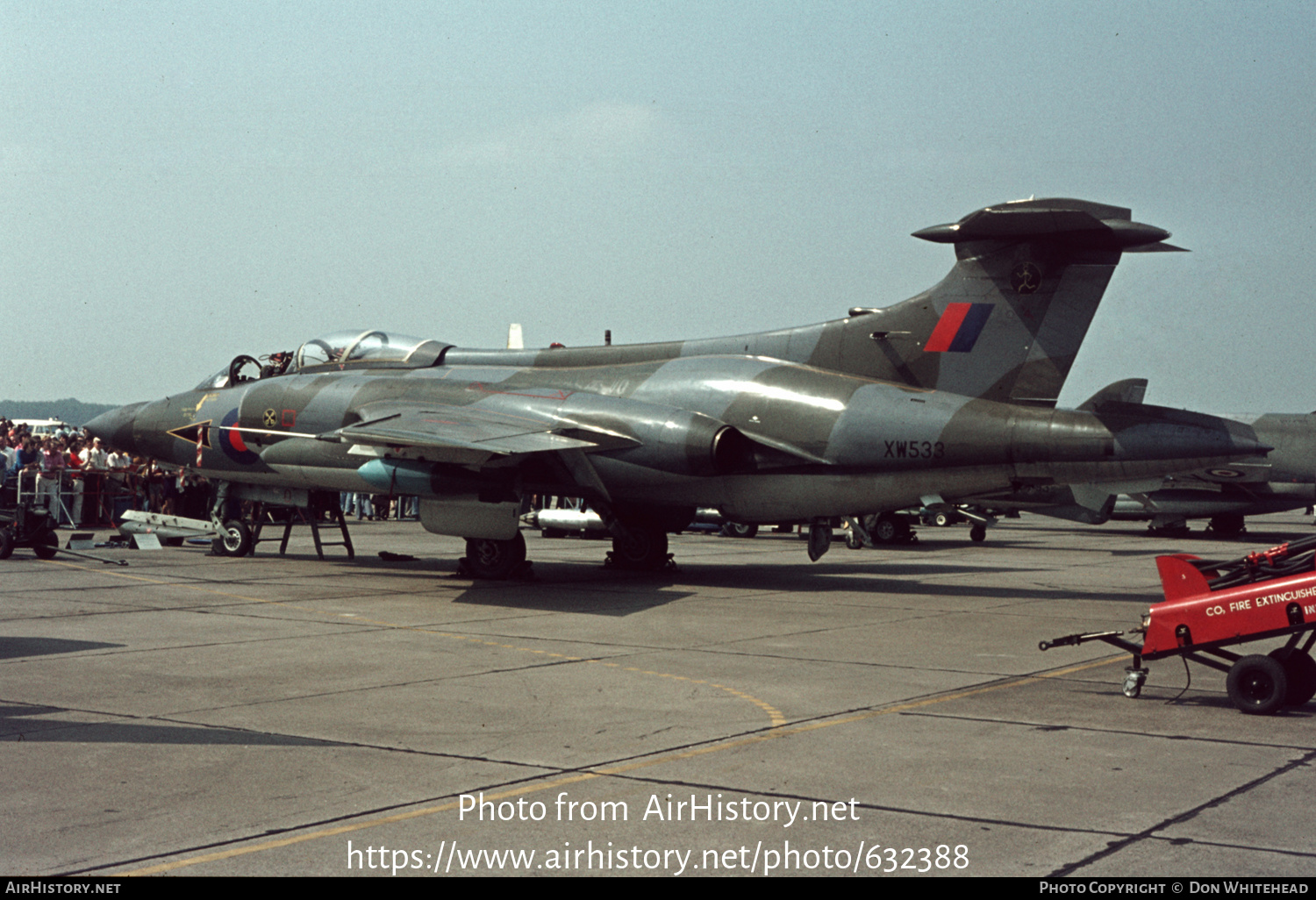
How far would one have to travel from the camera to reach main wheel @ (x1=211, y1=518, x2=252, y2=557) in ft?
70.8

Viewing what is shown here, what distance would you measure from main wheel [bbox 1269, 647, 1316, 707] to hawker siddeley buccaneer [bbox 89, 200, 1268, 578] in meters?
6.18

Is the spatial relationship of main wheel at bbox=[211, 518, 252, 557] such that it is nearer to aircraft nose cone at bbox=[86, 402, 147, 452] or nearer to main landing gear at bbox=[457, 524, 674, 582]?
aircraft nose cone at bbox=[86, 402, 147, 452]

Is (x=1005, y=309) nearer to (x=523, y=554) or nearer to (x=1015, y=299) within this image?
(x=1015, y=299)

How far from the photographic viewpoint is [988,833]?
5371 millimetres

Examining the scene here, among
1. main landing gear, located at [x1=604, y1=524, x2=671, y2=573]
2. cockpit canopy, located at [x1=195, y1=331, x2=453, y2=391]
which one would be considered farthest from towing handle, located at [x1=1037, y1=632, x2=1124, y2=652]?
cockpit canopy, located at [x1=195, y1=331, x2=453, y2=391]

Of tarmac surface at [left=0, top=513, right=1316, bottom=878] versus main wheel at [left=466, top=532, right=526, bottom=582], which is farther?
main wheel at [left=466, top=532, right=526, bottom=582]

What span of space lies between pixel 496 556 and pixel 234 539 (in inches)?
243

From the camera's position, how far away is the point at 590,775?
21.2 feet

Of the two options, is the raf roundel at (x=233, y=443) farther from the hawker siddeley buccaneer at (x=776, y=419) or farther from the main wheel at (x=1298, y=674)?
the main wheel at (x=1298, y=674)

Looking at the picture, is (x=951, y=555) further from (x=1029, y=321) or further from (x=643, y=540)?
(x=1029, y=321)

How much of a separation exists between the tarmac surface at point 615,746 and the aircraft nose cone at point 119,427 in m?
7.30

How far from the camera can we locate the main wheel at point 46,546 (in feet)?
65.5

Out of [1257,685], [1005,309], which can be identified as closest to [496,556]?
[1005,309]
